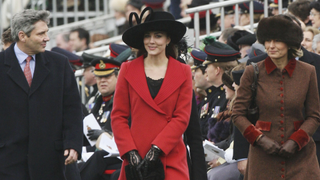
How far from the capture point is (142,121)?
504cm

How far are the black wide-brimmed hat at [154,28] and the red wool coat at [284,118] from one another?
2.17ft

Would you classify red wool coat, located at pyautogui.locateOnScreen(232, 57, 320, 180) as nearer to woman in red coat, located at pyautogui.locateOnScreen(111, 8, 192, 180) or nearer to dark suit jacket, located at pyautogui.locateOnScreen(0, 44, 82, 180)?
woman in red coat, located at pyautogui.locateOnScreen(111, 8, 192, 180)

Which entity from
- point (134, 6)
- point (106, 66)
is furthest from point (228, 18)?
point (106, 66)

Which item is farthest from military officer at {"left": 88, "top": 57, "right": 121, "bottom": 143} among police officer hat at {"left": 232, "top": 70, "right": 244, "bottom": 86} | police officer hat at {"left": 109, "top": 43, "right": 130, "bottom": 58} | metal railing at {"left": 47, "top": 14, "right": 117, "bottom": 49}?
metal railing at {"left": 47, "top": 14, "right": 117, "bottom": 49}

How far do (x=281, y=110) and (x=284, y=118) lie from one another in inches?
2.5

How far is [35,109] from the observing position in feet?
18.7

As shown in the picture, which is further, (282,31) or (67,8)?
(67,8)

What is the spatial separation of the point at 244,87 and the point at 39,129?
1745mm

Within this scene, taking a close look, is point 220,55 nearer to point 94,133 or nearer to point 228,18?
point 94,133

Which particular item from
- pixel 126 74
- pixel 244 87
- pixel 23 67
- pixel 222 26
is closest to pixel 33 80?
pixel 23 67

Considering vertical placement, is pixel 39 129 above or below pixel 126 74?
below

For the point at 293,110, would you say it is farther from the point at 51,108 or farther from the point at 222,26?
the point at 222,26

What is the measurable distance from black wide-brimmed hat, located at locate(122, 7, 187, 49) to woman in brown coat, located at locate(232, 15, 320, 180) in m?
0.64

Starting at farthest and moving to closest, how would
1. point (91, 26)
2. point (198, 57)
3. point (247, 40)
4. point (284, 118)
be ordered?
1. point (91, 26)
2. point (247, 40)
3. point (198, 57)
4. point (284, 118)
